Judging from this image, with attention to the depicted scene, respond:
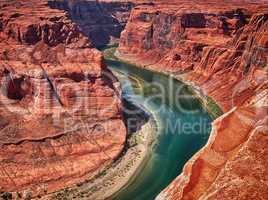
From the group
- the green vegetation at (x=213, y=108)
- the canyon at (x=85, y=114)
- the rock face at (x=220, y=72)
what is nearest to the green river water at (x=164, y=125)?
the green vegetation at (x=213, y=108)

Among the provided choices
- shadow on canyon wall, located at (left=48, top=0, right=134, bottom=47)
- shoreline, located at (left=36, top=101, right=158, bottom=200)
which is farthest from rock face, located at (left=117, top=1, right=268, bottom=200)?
shadow on canyon wall, located at (left=48, top=0, right=134, bottom=47)

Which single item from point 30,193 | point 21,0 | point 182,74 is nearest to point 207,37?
point 182,74

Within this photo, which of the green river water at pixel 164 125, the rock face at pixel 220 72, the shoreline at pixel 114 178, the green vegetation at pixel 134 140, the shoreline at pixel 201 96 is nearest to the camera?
the rock face at pixel 220 72

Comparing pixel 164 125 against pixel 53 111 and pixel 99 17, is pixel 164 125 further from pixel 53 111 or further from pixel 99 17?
pixel 99 17

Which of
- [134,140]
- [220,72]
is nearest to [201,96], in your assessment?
[220,72]

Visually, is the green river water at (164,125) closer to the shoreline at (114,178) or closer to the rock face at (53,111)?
→ the shoreline at (114,178)

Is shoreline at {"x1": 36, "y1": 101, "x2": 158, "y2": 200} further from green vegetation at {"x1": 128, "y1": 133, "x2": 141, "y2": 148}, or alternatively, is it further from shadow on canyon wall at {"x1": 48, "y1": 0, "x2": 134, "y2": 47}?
shadow on canyon wall at {"x1": 48, "y1": 0, "x2": 134, "y2": 47}

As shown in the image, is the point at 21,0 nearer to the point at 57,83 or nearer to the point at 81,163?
the point at 57,83
